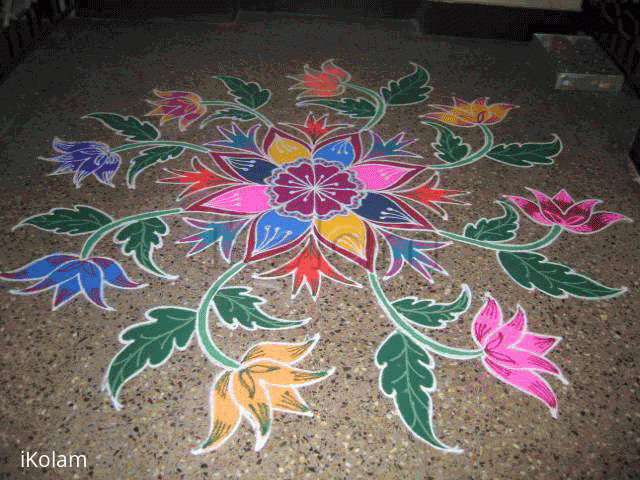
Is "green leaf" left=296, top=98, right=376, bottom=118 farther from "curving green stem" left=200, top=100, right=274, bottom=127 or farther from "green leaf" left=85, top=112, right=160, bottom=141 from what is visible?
"green leaf" left=85, top=112, right=160, bottom=141

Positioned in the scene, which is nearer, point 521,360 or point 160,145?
point 521,360

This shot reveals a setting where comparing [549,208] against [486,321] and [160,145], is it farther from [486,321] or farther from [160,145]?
[160,145]

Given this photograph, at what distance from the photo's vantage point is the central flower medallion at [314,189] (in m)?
1.56

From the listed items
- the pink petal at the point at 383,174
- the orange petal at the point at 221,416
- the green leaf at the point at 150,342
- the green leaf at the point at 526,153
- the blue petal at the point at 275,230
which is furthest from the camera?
the green leaf at the point at 526,153

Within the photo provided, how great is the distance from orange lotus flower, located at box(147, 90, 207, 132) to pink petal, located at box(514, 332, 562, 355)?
1191mm

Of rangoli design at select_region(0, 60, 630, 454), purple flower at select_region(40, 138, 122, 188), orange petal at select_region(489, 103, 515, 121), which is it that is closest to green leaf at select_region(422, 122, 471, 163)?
rangoli design at select_region(0, 60, 630, 454)

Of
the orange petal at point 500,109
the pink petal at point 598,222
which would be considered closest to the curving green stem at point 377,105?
the orange petal at point 500,109

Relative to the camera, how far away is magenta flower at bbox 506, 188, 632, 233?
5.03 ft

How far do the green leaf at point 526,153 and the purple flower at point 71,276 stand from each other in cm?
112

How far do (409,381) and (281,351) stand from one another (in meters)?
0.26

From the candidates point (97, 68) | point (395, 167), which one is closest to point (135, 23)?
point (97, 68)

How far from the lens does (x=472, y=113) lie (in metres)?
1.99

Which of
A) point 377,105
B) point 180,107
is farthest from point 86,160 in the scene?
point 377,105

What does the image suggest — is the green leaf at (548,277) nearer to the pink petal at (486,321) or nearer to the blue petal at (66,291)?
the pink petal at (486,321)
